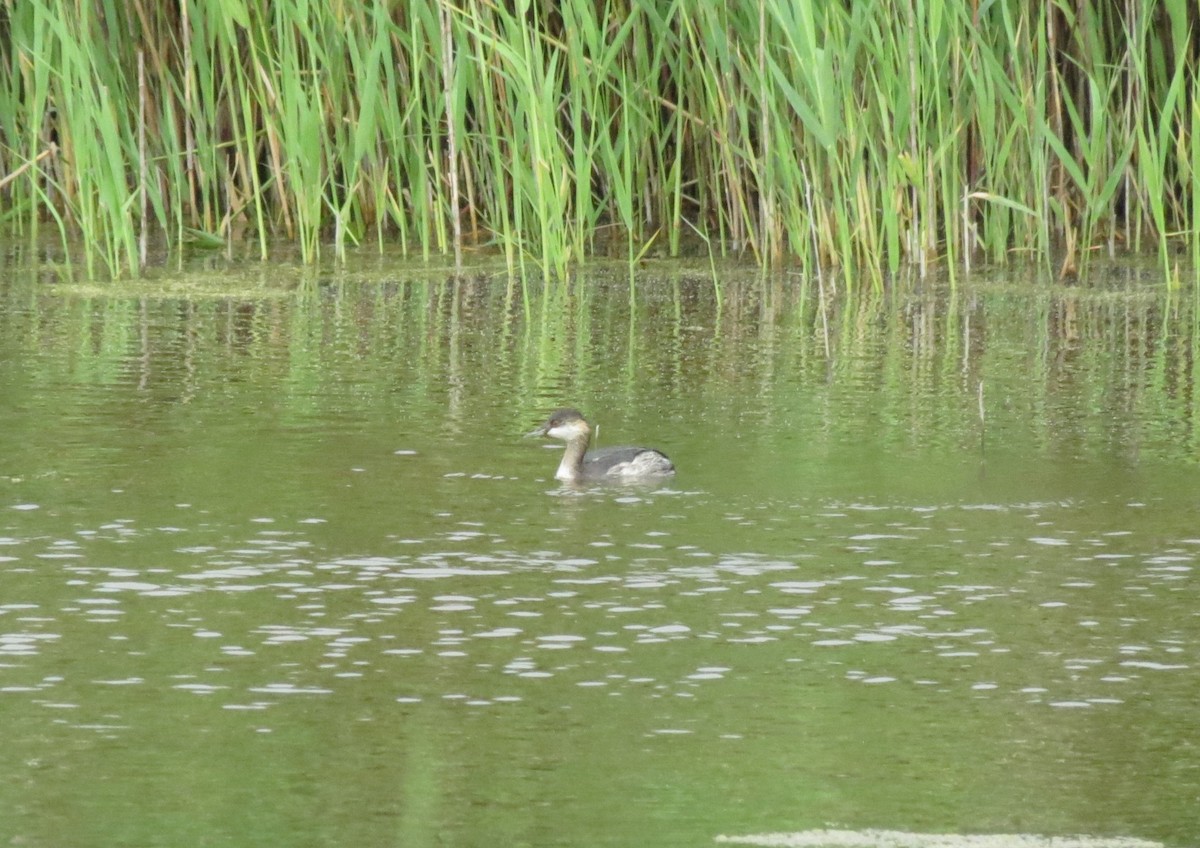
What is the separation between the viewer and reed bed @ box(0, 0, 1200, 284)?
10156 mm

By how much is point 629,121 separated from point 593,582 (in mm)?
5644

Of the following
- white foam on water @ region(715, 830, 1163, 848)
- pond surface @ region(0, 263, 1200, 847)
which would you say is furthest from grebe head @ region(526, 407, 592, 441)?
white foam on water @ region(715, 830, 1163, 848)

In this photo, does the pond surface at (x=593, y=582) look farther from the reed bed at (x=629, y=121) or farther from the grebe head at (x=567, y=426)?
the reed bed at (x=629, y=121)

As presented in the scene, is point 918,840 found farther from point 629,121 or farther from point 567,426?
point 629,121

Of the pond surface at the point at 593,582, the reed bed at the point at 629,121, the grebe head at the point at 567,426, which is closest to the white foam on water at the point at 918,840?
the pond surface at the point at 593,582

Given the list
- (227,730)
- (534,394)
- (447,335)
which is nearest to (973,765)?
(227,730)

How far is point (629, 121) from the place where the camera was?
36.1ft

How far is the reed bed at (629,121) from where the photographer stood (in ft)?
33.3

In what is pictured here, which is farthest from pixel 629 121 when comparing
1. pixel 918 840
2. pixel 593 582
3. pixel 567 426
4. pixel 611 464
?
pixel 918 840

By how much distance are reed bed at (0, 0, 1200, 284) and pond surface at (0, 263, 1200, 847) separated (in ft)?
2.65

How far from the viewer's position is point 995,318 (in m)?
10.0

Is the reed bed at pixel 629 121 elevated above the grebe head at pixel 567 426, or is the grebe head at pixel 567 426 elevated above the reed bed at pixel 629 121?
the reed bed at pixel 629 121

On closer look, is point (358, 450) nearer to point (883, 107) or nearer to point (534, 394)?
point (534, 394)

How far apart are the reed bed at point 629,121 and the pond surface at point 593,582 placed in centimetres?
81
